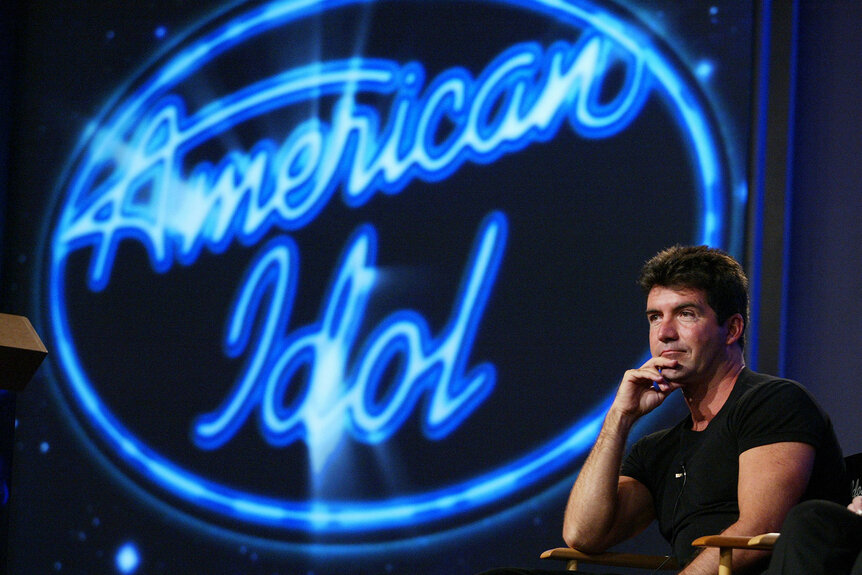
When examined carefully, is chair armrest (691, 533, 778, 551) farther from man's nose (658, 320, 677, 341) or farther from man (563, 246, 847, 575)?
man's nose (658, 320, 677, 341)

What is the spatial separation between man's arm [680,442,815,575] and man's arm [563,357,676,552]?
0.39 m

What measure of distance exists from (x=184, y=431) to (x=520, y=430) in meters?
1.53

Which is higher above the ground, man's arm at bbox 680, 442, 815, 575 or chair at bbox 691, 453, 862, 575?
man's arm at bbox 680, 442, 815, 575

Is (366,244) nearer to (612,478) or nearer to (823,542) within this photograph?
(612,478)

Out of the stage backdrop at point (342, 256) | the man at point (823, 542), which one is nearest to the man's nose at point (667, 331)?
the man at point (823, 542)

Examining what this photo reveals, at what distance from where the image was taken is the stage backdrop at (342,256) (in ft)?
13.5

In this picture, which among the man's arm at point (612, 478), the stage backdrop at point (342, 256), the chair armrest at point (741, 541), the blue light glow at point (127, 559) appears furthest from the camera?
the blue light glow at point (127, 559)

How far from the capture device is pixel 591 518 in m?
2.85

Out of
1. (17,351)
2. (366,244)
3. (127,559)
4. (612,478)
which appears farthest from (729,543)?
(127,559)

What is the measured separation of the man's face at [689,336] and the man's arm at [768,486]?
1.11 feet

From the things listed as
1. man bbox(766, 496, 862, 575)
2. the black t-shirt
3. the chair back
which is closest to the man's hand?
the black t-shirt

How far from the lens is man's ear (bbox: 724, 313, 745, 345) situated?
2787mm

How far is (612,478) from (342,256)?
198 cm

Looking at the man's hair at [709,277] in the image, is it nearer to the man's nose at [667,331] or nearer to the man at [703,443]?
the man at [703,443]
